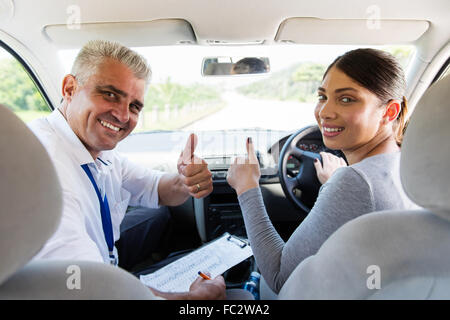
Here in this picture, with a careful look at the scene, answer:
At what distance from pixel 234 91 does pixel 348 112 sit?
254 centimetres

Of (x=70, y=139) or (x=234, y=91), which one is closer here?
(x=70, y=139)

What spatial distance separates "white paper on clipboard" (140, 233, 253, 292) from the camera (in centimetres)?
146

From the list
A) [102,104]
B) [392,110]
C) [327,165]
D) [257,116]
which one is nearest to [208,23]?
[102,104]

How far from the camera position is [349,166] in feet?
3.62

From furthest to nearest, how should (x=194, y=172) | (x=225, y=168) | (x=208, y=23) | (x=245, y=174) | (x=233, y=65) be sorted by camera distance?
(x=225, y=168), (x=233, y=65), (x=208, y=23), (x=194, y=172), (x=245, y=174)

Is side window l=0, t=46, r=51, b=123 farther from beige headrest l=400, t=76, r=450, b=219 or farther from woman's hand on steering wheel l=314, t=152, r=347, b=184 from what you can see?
beige headrest l=400, t=76, r=450, b=219

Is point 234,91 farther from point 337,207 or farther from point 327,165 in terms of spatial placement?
point 337,207

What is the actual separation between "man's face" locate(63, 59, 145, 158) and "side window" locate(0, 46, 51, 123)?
30.2 inches

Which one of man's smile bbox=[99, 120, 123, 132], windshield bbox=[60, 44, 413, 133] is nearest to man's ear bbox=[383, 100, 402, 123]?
windshield bbox=[60, 44, 413, 133]

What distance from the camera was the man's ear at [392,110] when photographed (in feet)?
4.17

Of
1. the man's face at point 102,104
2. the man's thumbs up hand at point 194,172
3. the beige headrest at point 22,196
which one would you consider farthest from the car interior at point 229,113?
the man's thumbs up hand at point 194,172

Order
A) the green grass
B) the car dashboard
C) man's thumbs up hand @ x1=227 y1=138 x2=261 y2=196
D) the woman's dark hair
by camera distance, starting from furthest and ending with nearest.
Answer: the green grass
the car dashboard
man's thumbs up hand @ x1=227 y1=138 x2=261 y2=196
the woman's dark hair

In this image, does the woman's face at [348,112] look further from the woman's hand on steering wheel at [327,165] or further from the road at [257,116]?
the road at [257,116]
